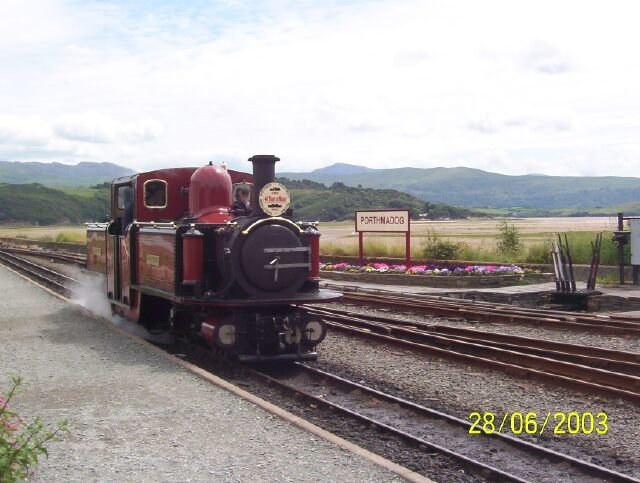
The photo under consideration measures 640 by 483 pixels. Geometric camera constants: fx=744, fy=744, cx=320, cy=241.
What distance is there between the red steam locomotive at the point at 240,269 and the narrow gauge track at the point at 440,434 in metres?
0.64

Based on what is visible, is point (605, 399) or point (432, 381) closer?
point (605, 399)

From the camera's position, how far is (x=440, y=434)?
287 inches

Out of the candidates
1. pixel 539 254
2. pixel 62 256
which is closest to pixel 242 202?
pixel 539 254

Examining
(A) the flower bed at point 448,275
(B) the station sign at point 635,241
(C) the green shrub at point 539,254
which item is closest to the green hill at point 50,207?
(A) the flower bed at point 448,275

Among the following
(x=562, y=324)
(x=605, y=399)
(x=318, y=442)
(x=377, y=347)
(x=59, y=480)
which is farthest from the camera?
(x=562, y=324)

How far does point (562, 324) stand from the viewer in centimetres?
1353

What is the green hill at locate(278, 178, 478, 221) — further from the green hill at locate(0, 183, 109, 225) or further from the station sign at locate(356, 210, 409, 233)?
the station sign at locate(356, 210, 409, 233)

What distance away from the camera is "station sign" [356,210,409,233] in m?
24.5

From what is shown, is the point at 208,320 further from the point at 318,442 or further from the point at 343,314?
the point at 343,314

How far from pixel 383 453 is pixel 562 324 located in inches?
308

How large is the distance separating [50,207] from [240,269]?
13271 centimetres

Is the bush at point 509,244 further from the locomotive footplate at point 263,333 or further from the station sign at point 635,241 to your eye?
the locomotive footplate at point 263,333

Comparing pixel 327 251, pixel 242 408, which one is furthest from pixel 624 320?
pixel 327 251

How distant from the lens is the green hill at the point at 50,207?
427 feet
